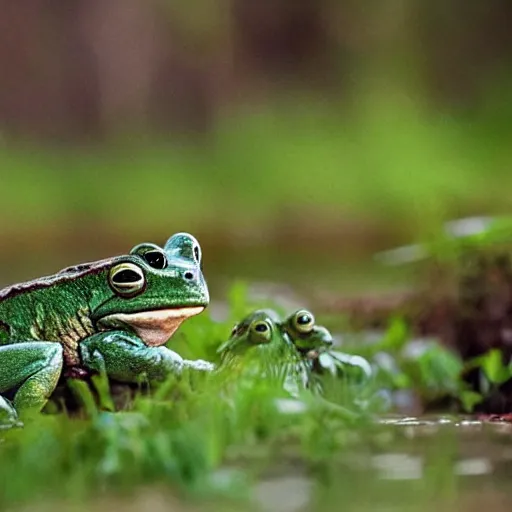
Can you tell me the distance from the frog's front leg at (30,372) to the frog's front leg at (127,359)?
0.04 metres

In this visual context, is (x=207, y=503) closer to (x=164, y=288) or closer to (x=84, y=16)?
(x=164, y=288)

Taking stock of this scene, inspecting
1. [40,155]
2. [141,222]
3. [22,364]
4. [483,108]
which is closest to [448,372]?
[22,364]

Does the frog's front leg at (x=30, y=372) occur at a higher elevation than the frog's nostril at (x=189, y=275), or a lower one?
lower

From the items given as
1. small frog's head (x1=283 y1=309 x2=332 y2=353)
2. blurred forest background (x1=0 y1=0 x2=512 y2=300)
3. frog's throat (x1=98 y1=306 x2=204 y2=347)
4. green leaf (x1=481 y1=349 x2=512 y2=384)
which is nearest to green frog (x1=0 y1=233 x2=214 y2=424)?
frog's throat (x1=98 y1=306 x2=204 y2=347)

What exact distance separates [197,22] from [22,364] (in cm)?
439

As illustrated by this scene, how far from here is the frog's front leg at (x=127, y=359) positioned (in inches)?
45.3

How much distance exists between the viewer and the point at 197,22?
17.5 ft

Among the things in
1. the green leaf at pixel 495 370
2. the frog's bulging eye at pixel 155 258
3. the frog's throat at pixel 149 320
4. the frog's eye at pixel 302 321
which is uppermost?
the frog's bulging eye at pixel 155 258

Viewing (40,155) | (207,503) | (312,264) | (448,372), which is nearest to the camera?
(207,503)

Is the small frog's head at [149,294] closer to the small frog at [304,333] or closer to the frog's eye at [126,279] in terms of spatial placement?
the frog's eye at [126,279]

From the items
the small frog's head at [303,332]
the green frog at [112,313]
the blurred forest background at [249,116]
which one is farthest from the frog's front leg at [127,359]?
the blurred forest background at [249,116]

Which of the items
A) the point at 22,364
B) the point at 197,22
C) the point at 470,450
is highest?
the point at 197,22

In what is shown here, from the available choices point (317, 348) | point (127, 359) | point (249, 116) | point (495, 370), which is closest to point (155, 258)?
point (127, 359)

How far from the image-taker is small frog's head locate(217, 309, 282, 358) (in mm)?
1221
